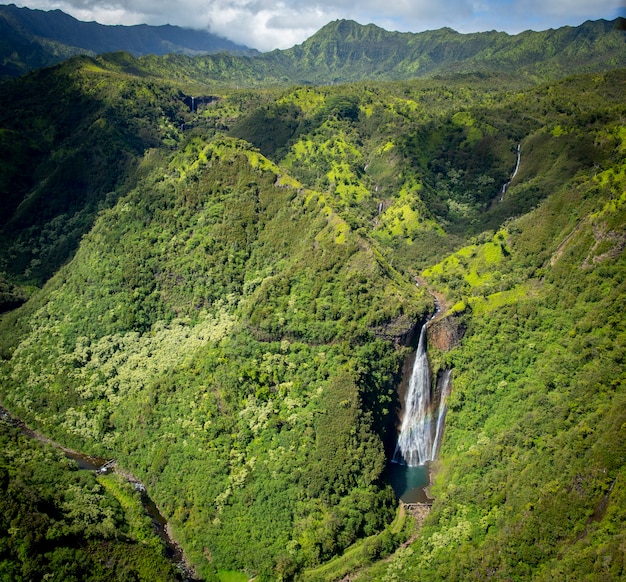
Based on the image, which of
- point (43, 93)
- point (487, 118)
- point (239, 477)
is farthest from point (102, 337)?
point (43, 93)

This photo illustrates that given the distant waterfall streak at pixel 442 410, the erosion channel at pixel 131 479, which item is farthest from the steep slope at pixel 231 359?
the distant waterfall streak at pixel 442 410

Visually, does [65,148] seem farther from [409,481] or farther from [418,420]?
[409,481]

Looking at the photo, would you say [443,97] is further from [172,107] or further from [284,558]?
[284,558]

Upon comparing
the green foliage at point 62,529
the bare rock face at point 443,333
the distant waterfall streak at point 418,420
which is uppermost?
the bare rock face at point 443,333

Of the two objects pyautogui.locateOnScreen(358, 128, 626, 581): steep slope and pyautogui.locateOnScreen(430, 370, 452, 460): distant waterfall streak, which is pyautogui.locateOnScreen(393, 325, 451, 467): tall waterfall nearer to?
pyautogui.locateOnScreen(430, 370, 452, 460): distant waterfall streak

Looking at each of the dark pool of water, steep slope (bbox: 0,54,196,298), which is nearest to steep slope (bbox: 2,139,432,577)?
the dark pool of water

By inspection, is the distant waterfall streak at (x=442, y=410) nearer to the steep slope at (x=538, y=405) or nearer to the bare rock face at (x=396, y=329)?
the steep slope at (x=538, y=405)
